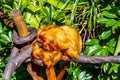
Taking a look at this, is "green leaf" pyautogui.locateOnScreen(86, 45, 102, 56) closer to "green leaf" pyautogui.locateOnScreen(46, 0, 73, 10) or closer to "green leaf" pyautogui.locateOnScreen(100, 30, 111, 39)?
"green leaf" pyautogui.locateOnScreen(100, 30, 111, 39)

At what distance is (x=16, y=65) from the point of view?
1.08 m

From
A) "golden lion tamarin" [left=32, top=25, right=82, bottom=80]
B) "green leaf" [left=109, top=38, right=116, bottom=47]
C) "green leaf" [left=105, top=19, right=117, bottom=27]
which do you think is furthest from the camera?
"green leaf" [left=109, top=38, right=116, bottom=47]

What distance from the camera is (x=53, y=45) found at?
40.6 inches

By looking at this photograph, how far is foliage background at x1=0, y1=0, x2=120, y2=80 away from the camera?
168cm

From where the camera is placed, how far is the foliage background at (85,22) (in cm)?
168

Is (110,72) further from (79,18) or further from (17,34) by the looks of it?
(17,34)

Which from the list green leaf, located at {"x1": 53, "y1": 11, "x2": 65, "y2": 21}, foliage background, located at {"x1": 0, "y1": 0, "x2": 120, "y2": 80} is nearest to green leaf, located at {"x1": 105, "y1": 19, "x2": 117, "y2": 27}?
foliage background, located at {"x1": 0, "y1": 0, "x2": 120, "y2": 80}

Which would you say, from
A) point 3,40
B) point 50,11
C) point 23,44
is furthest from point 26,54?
point 3,40

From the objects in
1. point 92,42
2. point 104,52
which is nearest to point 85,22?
point 92,42

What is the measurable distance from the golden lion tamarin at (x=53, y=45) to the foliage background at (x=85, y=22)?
1.81 ft

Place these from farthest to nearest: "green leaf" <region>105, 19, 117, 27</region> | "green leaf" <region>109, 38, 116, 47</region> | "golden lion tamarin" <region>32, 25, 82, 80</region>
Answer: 1. "green leaf" <region>109, 38, 116, 47</region>
2. "green leaf" <region>105, 19, 117, 27</region>
3. "golden lion tamarin" <region>32, 25, 82, 80</region>

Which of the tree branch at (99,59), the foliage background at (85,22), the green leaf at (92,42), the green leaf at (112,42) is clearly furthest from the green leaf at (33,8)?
the tree branch at (99,59)

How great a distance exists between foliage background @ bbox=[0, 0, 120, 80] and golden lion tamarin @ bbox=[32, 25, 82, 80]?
0.55m

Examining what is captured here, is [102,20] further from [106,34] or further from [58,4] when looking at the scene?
[58,4]
